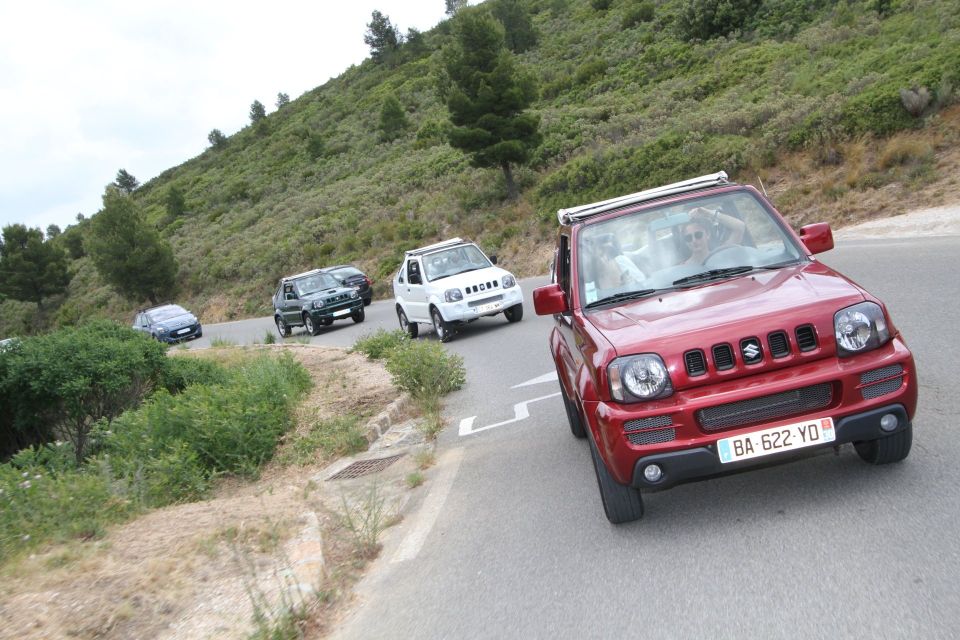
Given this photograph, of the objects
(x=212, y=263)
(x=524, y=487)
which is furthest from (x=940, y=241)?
(x=212, y=263)

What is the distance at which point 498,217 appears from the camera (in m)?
37.2

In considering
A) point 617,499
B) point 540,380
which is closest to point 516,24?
point 540,380

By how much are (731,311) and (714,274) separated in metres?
0.89

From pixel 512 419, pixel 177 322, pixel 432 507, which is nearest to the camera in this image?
pixel 432 507

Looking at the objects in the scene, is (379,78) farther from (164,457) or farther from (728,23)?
(164,457)

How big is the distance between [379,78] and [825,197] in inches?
2914

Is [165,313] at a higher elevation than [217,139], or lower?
lower

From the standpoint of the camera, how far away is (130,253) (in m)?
62.3

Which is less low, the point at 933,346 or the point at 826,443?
the point at 826,443

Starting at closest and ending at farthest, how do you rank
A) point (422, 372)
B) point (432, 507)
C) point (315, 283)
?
point (432, 507)
point (422, 372)
point (315, 283)

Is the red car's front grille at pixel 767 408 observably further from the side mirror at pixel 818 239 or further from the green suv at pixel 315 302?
the green suv at pixel 315 302

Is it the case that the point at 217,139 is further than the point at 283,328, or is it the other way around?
the point at 217,139

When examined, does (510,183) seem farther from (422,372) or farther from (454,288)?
(422,372)

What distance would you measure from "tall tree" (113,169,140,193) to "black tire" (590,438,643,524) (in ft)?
393
